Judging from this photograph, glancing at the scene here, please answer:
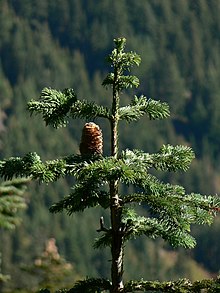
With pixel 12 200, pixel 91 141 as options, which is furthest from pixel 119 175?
pixel 12 200

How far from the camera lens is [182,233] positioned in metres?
4.62

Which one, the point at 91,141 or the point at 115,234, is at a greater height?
the point at 91,141

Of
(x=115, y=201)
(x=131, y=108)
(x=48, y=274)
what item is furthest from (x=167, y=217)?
(x=48, y=274)

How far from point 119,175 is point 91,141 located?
0.73 meters

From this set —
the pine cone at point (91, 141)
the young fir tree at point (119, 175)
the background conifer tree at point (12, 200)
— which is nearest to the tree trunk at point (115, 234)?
the young fir tree at point (119, 175)

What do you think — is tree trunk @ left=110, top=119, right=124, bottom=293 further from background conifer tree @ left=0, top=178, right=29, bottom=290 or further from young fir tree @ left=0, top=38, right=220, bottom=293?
background conifer tree @ left=0, top=178, right=29, bottom=290

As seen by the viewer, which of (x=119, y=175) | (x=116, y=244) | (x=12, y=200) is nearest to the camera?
(x=119, y=175)

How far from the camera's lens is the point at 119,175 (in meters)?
4.36

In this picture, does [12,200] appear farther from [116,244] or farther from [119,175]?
[119,175]

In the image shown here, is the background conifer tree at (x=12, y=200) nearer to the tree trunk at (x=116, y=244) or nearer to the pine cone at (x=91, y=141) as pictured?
the pine cone at (x=91, y=141)

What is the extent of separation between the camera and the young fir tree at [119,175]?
14.9 ft

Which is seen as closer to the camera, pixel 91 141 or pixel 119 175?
pixel 119 175

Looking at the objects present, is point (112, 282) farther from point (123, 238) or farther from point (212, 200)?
point (212, 200)

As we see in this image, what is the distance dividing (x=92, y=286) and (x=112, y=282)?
0.48 ft
